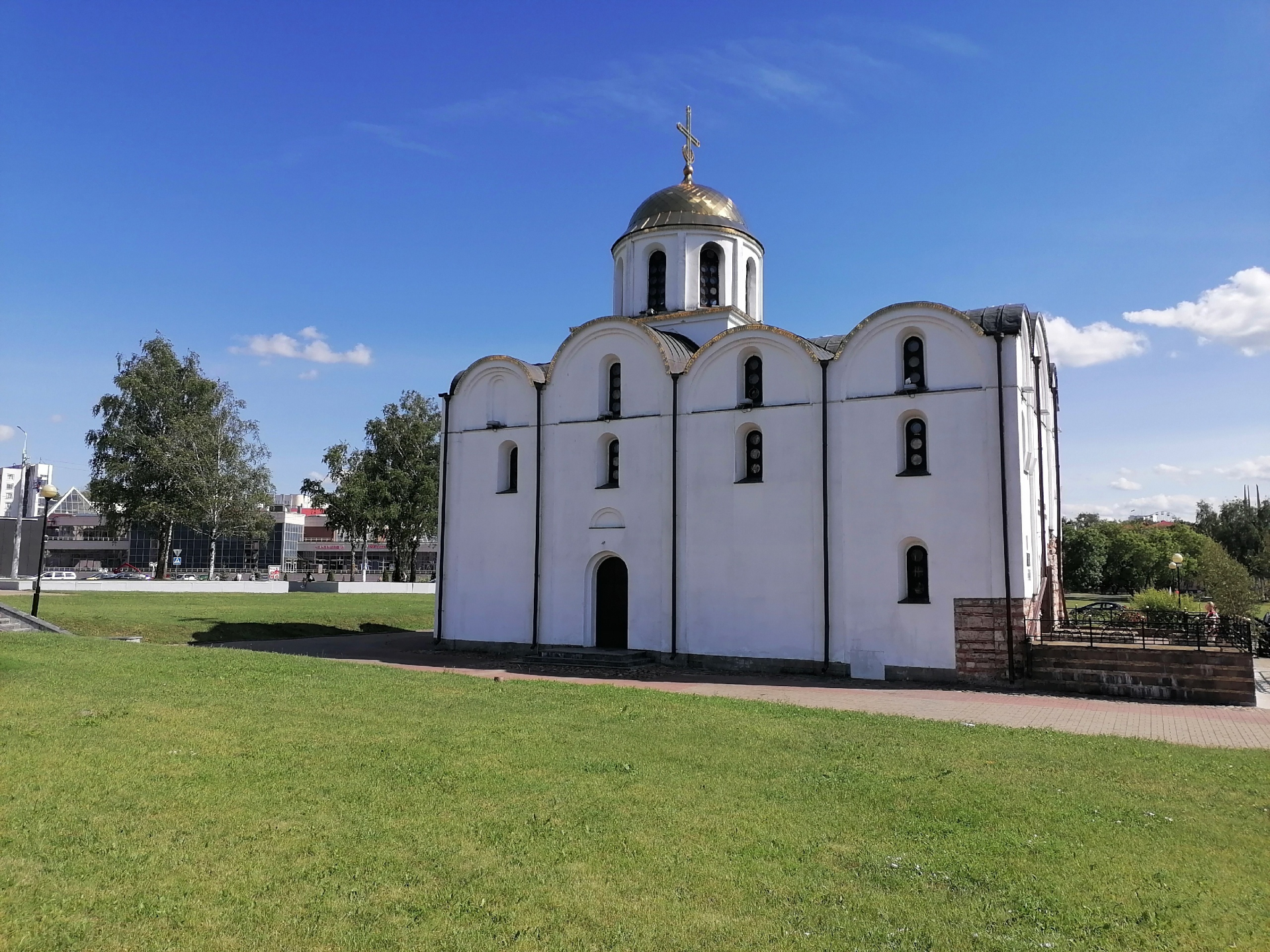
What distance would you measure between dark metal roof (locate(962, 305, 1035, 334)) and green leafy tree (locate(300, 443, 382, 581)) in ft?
113

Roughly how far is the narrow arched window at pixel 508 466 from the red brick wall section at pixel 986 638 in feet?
38.3

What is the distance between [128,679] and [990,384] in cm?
1600

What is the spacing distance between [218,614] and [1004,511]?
2325cm

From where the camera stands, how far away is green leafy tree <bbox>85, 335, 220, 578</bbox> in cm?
4416

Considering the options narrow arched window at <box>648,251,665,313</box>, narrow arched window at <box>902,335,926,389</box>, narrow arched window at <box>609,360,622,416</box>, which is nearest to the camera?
narrow arched window at <box>902,335,926,389</box>

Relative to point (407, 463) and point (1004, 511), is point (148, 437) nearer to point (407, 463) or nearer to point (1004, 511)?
point (407, 463)

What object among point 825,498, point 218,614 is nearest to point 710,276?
point 825,498

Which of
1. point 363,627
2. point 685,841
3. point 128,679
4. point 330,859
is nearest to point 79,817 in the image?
point 330,859

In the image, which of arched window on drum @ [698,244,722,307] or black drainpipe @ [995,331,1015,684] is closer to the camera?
black drainpipe @ [995,331,1015,684]

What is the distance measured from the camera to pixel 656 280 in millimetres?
24594

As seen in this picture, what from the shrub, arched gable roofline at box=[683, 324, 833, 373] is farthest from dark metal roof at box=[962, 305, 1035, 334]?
the shrub

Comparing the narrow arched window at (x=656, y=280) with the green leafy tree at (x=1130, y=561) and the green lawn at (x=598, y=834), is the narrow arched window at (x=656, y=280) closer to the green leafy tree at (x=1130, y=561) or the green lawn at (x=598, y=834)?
the green lawn at (x=598, y=834)

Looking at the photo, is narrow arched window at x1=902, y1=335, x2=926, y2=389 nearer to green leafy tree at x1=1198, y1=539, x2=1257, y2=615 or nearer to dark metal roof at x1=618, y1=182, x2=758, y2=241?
dark metal roof at x1=618, y1=182, x2=758, y2=241

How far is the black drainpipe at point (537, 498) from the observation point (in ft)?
74.5
